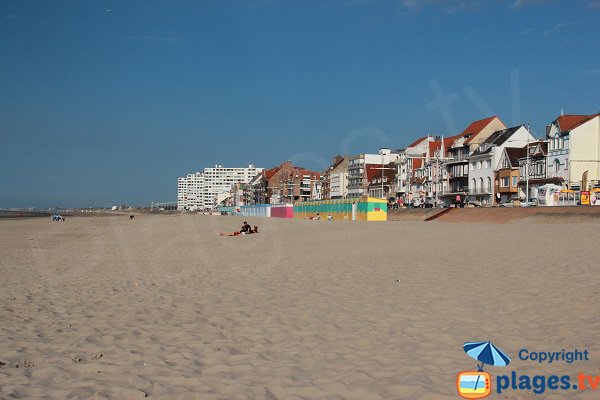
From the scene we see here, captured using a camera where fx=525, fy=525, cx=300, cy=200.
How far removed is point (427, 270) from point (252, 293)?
483 centimetres

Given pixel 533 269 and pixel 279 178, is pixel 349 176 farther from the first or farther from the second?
pixel 533 269

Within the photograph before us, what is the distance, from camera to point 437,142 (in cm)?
9350

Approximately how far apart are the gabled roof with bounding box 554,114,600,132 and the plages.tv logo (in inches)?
2436

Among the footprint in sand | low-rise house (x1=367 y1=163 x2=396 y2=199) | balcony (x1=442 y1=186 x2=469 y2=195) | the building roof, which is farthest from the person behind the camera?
low-rise house (x1=367 y1=163 x2=396 y2=199)

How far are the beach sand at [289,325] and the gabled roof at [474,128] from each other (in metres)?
68.8

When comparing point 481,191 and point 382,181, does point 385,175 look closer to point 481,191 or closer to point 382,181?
point 382,181

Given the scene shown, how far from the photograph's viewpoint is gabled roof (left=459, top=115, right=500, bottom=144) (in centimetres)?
8050

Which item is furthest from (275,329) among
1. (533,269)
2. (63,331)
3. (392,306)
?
(533,269)

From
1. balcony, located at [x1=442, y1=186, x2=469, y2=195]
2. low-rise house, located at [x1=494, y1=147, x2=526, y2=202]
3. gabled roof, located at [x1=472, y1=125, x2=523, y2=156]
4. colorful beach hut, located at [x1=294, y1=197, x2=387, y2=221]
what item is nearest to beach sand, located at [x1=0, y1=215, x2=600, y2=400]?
colorful beach hut, located at [x1=294, y1=197, x2=387, y2=221]

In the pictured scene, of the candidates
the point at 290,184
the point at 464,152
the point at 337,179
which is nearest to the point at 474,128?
the point at 464,152

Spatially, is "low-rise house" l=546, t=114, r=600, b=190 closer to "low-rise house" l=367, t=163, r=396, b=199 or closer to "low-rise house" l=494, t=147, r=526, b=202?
"low-rise house" l=494, t=147, r=526, b=202

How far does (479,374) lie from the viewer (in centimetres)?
545

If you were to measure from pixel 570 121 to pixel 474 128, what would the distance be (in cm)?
2211

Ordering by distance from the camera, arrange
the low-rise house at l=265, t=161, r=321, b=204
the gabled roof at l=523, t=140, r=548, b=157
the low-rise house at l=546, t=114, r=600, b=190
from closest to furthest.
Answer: the low-rise house at l=546, t=114, r=600, b=190 → the gabled roof at l=523, t=140, r=548, b=157 → the low-rise house at l=265, t=161, r=321, b=204
